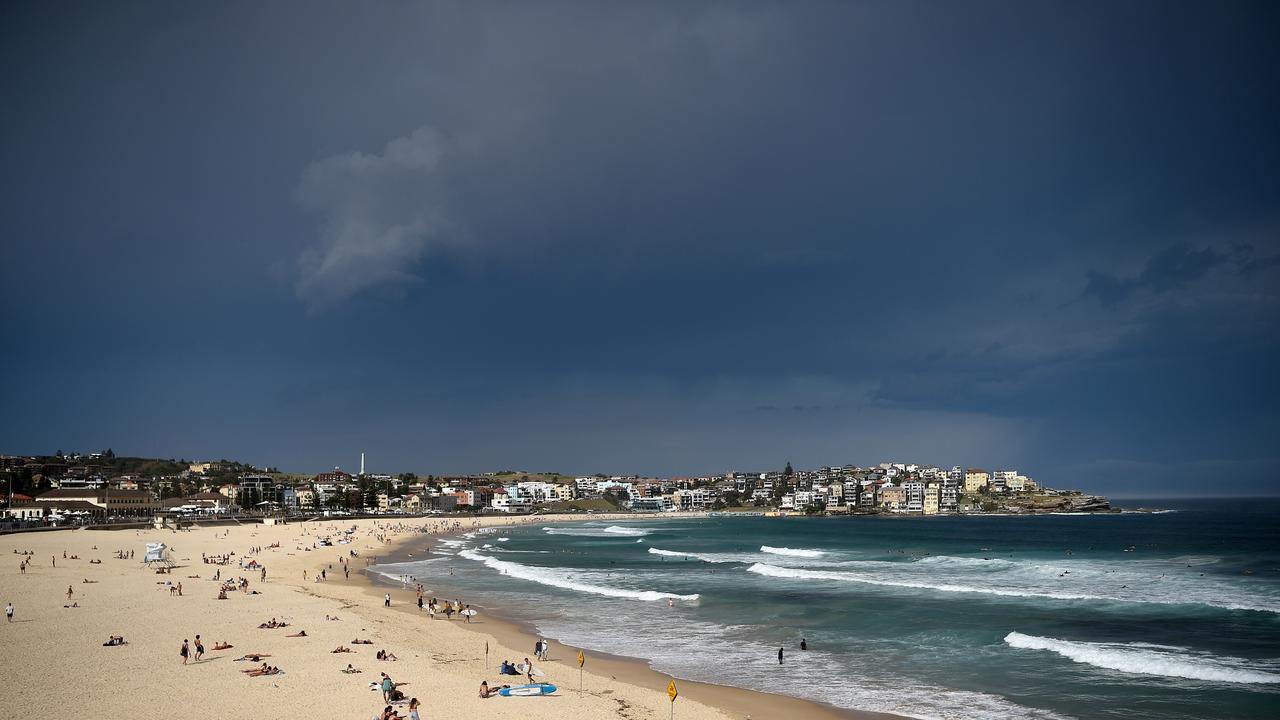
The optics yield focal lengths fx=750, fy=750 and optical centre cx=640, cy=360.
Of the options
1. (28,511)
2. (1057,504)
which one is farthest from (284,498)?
(1057,504)

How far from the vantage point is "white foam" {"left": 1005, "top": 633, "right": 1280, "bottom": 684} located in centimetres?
2231

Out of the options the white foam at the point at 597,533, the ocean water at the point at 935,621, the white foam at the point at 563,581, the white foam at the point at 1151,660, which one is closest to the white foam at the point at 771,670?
the ocean water at the point at 935,621

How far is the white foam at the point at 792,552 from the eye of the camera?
68.0 m

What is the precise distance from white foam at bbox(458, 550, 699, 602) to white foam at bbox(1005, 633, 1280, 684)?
16.9 metres

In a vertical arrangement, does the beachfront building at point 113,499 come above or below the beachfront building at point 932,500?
above

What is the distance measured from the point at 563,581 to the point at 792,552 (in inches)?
1217

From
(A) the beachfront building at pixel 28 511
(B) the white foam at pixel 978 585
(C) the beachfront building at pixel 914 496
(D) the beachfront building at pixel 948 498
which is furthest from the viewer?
(D) the beachfront building at pixel 948 498

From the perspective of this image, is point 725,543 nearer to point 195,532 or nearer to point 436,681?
point 195,532

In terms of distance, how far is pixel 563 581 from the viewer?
46.7 meters

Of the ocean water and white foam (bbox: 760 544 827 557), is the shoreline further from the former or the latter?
white foam (bbox: 760 544 827 557)

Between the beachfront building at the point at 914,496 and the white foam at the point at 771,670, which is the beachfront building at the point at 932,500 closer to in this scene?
the beachfront building at the point at 914,496

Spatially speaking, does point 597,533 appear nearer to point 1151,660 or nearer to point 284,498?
point 284,498

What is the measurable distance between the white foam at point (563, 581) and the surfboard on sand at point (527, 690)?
18.5 metres

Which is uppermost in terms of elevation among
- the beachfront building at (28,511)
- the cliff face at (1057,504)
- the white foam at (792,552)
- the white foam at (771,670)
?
the white foam at (771,670)
